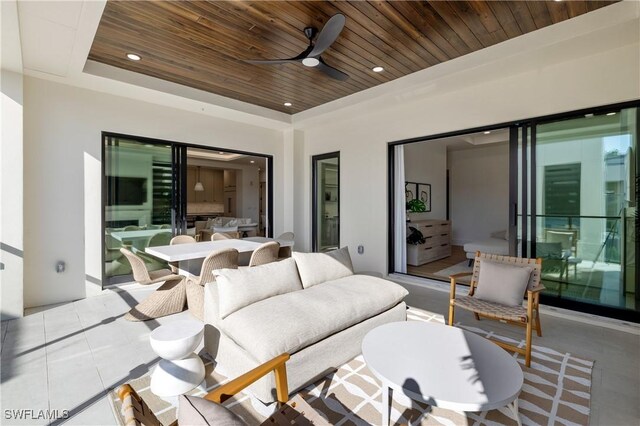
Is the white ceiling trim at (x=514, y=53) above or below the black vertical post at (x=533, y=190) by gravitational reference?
above

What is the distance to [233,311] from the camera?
232 centimetres

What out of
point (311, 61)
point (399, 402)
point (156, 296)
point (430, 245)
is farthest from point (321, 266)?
point (430, 245)

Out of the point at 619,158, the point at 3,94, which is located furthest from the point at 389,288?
the point at 3,94

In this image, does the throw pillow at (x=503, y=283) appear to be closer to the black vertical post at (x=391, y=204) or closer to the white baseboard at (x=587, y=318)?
the white baseboard at (x=587, y=318)

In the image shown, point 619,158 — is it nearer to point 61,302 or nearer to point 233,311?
point 233,311

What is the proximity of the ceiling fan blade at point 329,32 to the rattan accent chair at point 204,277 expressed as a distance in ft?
7.37

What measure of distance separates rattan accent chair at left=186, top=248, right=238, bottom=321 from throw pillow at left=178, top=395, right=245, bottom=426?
2279 millimetres

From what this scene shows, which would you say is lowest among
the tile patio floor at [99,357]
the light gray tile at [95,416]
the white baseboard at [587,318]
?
the light gray tile at [95,416]

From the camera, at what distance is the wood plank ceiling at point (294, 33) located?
268 centimetres

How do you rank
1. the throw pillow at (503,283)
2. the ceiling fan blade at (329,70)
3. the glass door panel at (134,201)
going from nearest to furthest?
the throw pillow at (503,283) < the ceiling fan blade at (329,70) < the glass door panel at (134,201)

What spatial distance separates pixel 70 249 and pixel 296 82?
12.7ft

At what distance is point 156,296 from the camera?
3480 millimetres

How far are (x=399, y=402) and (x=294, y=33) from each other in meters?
3.40

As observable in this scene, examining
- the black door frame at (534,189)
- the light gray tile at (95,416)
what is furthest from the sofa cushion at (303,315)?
the black door frame at (534,189)
